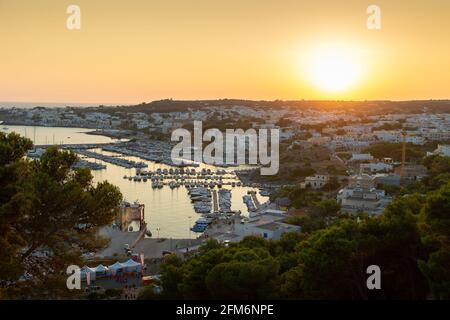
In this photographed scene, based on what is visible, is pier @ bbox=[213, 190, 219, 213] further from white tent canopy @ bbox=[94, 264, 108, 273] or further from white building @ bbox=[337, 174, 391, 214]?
white tent canopy @ bbox=[94, 264, 108, 273]

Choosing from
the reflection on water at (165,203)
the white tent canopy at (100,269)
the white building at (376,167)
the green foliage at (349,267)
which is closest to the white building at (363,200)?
the reflection on water at (165,203)

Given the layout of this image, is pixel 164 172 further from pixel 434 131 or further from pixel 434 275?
pixel 434 275

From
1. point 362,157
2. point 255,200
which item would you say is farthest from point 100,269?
point 362,157

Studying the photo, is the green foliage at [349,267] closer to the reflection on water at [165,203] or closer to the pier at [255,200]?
the reflection on water at [165,203]

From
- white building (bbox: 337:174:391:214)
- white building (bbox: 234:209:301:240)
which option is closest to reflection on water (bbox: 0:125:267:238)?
white building (bbox: 234:209:301:240)

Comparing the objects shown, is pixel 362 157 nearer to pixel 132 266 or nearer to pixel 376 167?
pixel 376 167

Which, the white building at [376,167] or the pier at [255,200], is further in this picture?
the white building at [376,167]

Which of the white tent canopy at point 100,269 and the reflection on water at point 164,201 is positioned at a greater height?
the white tent canopy at point 100,269

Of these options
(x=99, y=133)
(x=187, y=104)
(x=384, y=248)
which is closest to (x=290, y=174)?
(x=384, y=248)

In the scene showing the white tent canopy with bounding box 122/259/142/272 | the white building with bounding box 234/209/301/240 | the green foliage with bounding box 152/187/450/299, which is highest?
the green foliage with bounding box 152/187/450/299
